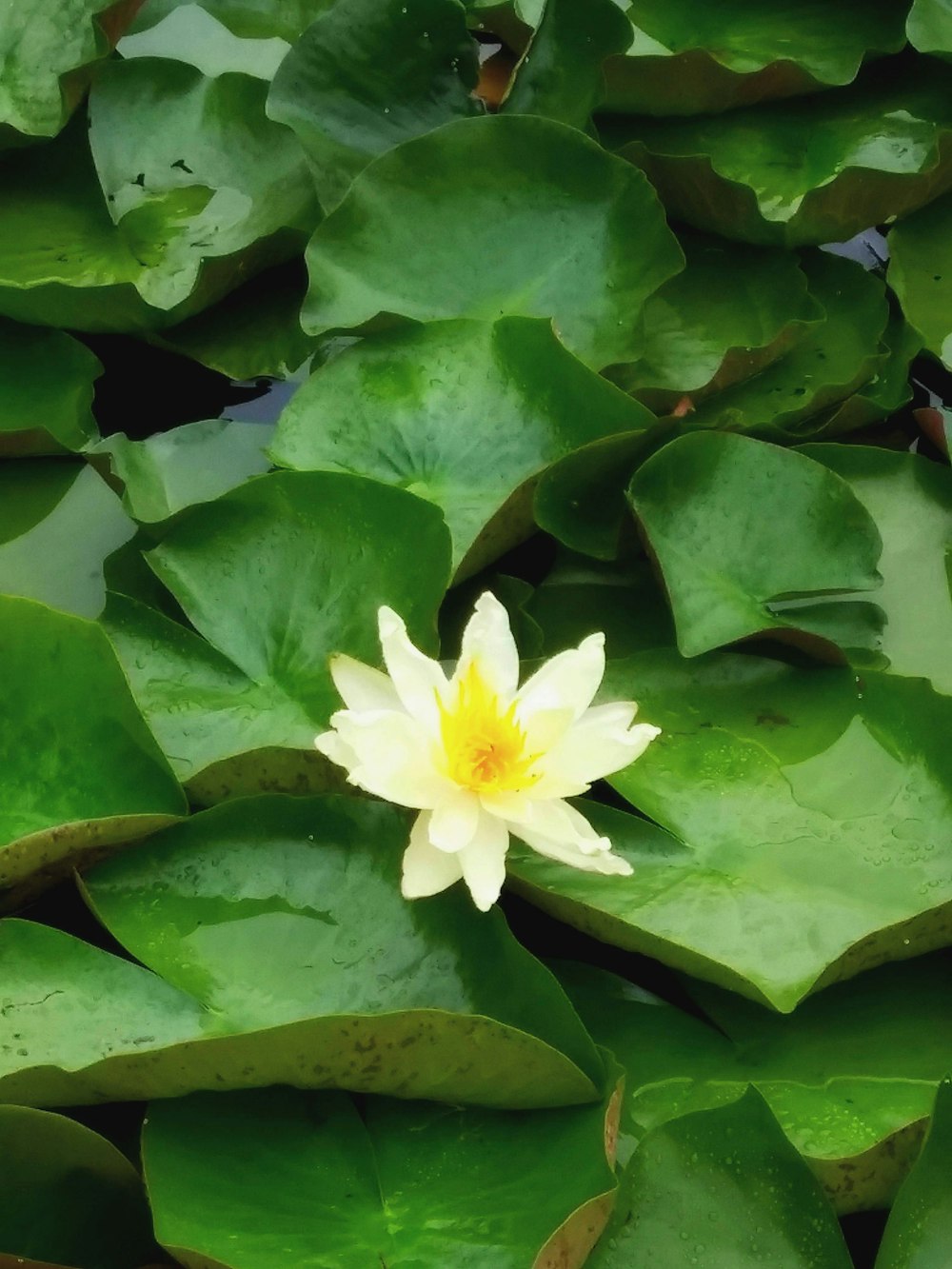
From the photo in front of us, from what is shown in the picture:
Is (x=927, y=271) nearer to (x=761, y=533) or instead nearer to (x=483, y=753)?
(x=761, y=533)

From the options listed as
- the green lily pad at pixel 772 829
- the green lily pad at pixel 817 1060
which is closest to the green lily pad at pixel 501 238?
the green lily pad at pixel 772 829

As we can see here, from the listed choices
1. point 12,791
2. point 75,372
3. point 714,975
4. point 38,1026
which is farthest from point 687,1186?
point 75,372

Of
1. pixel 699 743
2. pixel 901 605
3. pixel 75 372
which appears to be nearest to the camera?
pixel 699 743

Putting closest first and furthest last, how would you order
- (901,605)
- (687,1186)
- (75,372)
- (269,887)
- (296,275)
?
(687,1186), (269,887), (901,605), (75,372), (296,275)

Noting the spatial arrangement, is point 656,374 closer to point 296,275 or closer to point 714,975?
point 296,275

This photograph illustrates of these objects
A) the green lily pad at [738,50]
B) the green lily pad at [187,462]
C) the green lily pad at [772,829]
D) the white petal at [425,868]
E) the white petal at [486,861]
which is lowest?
the green lily pad at [772,829]

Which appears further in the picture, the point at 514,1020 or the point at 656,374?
the point at 656,374

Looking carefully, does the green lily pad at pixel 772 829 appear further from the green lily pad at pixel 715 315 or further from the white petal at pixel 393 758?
the green lily pad at pixel 715 315
